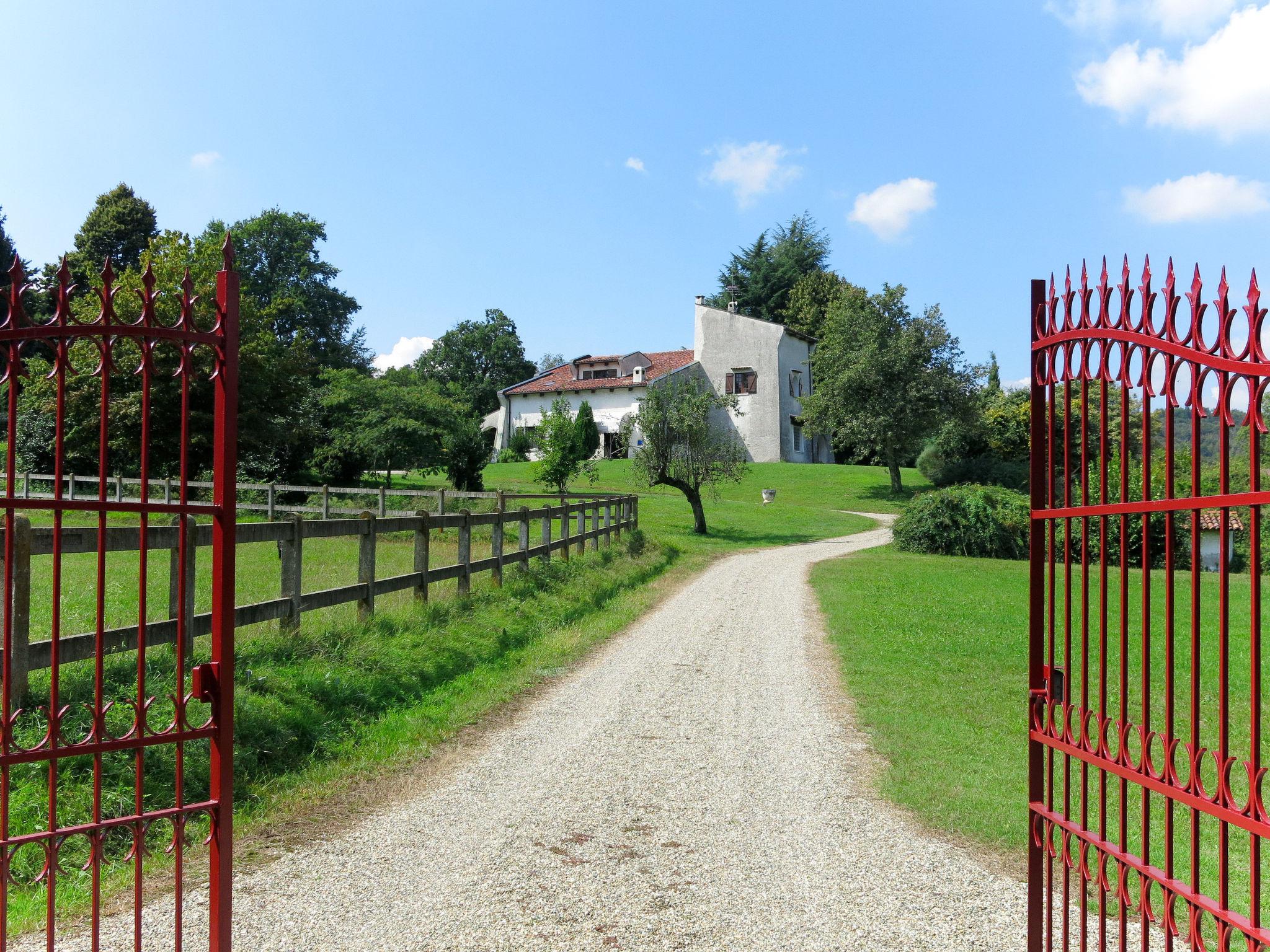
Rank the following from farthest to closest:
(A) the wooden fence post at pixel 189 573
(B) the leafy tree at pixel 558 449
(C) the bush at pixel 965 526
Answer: (B) the leafy tree at pixel 558 449 < (C) the bush at pixel 965 526 < (A) the wooden fence post at pixel 189 573

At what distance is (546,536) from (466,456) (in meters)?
21.0

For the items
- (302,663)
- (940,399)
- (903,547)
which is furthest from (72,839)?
(940,399)

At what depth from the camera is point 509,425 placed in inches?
2350

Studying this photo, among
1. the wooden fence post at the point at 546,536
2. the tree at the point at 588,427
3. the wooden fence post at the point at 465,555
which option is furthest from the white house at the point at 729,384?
the wooden fence post at the point at 465,555

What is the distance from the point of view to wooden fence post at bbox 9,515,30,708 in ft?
16.9

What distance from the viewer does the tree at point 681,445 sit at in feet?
90.9

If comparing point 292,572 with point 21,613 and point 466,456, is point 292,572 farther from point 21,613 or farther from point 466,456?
point 466,456

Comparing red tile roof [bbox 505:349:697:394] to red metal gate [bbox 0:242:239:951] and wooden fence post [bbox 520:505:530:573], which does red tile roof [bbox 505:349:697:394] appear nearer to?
wooden fence post [bbox 520:505:530:573]

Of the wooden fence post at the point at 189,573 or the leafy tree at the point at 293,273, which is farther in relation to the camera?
the leafy tree at the point at 293,273

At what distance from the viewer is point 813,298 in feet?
227

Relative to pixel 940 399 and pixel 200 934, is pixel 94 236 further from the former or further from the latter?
pixel 200 934

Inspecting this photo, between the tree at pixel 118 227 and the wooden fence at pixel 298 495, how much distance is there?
2756 cm

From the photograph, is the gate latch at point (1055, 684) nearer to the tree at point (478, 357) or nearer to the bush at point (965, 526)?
the bush at point (965, 526)

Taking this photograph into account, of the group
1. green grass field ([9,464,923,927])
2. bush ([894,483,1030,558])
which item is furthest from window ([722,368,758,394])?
green grass field ([9,464,923,927])
